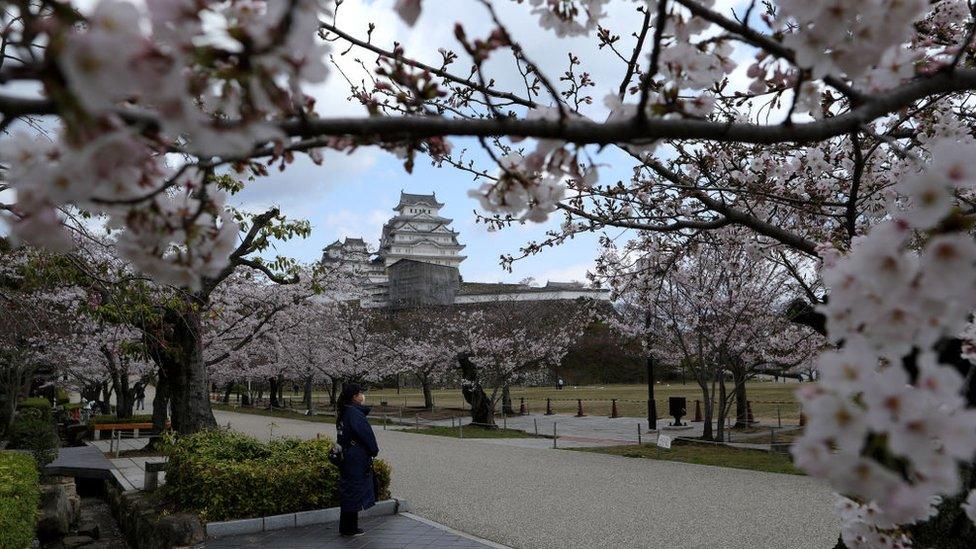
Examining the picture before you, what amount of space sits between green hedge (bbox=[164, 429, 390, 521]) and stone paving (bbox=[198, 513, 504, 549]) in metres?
0.39

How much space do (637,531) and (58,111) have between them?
7.27 m

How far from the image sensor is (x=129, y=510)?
8.91 metres

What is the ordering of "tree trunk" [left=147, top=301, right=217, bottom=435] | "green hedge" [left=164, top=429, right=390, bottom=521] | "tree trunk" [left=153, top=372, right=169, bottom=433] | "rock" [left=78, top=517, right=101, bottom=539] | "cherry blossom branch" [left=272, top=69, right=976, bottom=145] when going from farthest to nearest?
1. "tree trunk" [left=153, top=372, right=169, bottom=433]
2. "tree trunk" [left=147, top=301, right=217, bottom=435]
3. "rock" [left=78, top=517, right=101, bottom=539]
4. "green hedge" [left=164, top=429, right=390, bottom=521]
5. "cherry blossom branch" [left=272, top=69, right=976, bottom=145]

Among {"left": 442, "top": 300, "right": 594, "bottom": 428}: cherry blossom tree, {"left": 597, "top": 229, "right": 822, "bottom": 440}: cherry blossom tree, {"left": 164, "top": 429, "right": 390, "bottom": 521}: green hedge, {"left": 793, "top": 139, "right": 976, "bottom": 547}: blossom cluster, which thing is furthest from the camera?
{"left": 442, "top": 300, "right": 594, "bottom": 428}: cherry blossom tree

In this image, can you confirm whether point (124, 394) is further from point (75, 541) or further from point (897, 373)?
point (897, 373)

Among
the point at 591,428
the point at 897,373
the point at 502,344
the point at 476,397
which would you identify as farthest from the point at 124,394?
the point at 897,373

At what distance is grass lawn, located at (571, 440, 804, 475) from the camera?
11422 mm

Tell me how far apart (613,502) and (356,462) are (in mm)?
3616

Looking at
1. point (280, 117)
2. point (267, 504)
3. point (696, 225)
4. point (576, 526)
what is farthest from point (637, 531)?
point (280, 117)

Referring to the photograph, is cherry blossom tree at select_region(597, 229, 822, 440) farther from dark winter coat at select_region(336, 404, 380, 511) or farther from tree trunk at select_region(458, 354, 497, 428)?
dark winter coat at select_region(336, 404, 380, 511)

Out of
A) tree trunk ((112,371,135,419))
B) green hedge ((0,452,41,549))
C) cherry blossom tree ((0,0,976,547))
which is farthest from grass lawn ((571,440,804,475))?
tree trunk ((112,371,135,419))

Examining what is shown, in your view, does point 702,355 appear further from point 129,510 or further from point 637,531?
point 129,510

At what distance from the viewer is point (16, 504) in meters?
6.01

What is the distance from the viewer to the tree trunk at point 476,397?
21.0 metres
